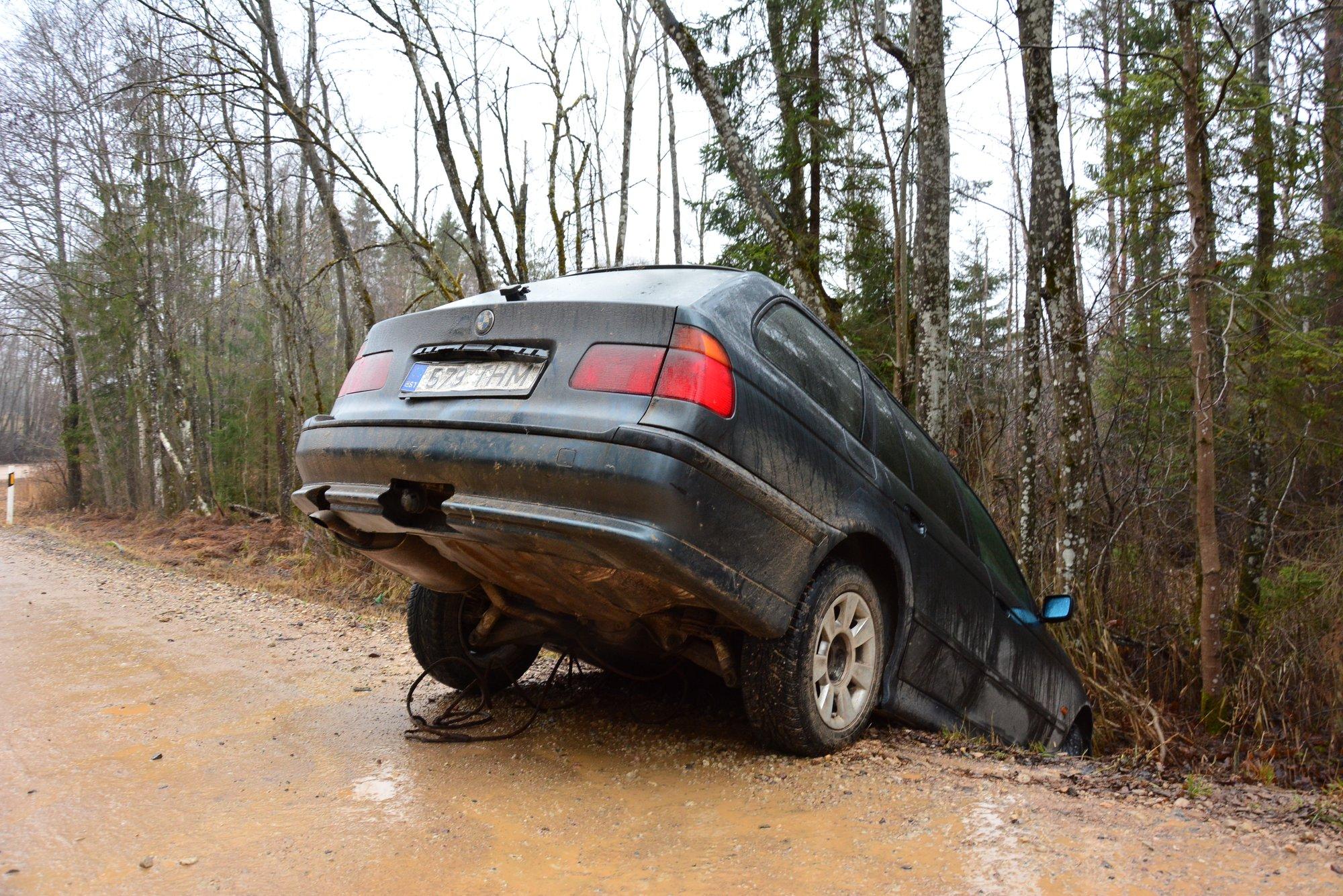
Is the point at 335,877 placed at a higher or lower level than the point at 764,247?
lower

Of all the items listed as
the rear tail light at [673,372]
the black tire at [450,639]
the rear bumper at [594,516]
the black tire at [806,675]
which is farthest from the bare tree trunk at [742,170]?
the rear tail light at [673,372]

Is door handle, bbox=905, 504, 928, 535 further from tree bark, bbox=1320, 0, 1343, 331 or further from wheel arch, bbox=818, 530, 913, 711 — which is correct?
tree bark, bbox=1320, 0, 1343, 331

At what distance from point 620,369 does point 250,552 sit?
1081 centimetres

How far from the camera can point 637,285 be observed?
3080 millimetres

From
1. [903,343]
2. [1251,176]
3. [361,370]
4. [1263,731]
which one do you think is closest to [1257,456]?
[1251,176]

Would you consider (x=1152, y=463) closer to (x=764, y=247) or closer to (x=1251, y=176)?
(x=1251, y=176)

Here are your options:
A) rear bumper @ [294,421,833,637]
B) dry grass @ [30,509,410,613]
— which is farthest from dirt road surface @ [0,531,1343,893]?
dry grass @ [30,509,410,613]

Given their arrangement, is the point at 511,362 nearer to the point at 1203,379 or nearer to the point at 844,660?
the point at 844,660

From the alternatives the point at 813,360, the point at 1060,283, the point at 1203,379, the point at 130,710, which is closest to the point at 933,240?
the point at 1060,283

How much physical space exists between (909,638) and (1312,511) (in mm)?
7333

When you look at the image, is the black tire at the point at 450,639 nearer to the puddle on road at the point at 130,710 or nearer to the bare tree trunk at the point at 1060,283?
the puddle on road at the point at 130,710

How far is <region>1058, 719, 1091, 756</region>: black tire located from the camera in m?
4.91

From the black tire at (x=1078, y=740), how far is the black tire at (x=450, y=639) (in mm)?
3105

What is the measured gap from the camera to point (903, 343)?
27.4ft
